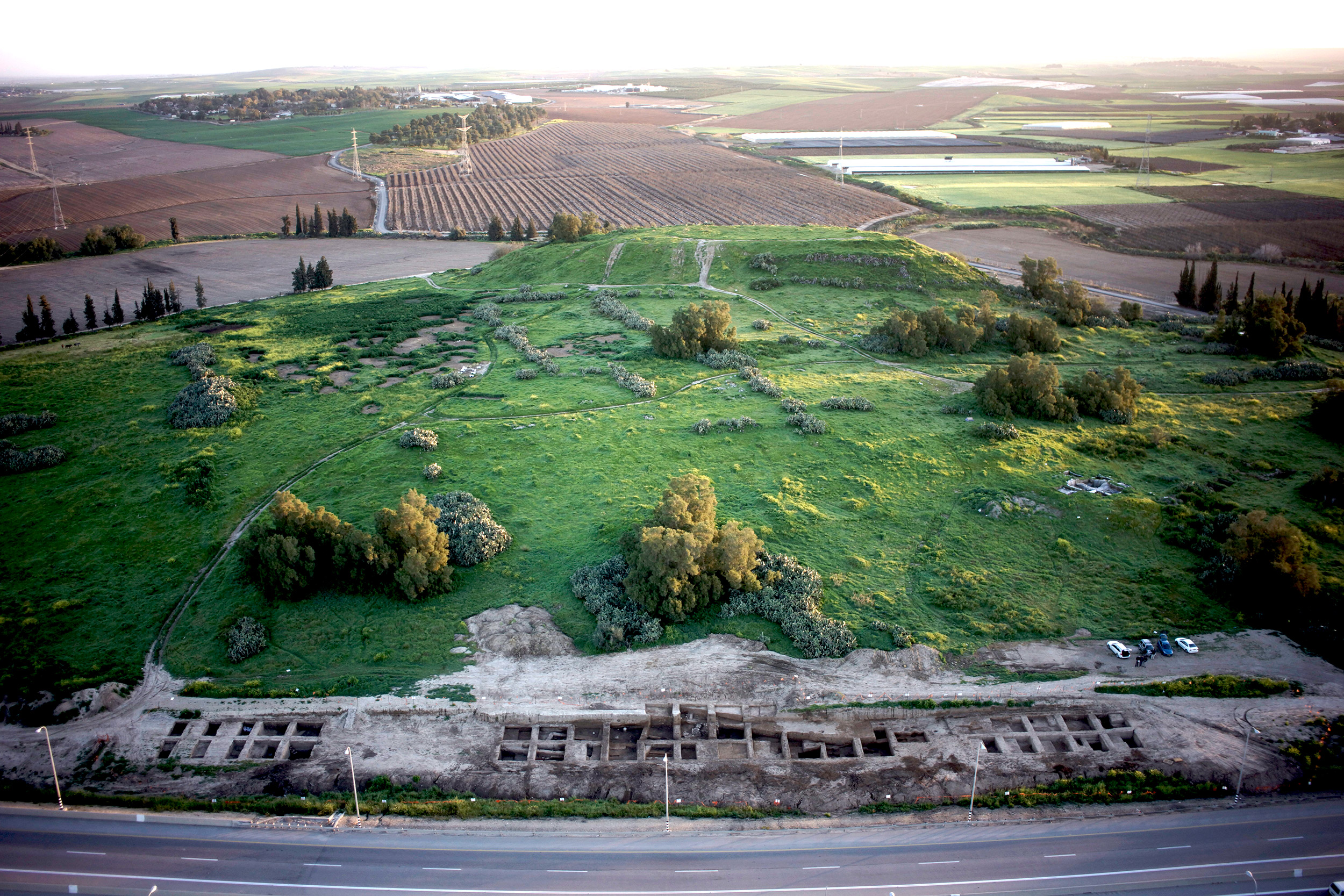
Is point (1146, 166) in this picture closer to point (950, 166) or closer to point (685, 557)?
point (950, 166)

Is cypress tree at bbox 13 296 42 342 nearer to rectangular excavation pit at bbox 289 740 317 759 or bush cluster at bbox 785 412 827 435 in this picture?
rectangular excavation pit at bbox 289 740 317 759

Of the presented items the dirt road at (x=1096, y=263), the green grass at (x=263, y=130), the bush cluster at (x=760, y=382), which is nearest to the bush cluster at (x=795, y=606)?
the bush cluster at (x=760, y=382)

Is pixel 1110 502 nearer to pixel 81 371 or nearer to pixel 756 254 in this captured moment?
pixel 756 254

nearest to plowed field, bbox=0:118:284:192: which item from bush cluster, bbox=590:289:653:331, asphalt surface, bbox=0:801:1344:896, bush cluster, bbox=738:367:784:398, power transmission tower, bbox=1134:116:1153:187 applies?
bush cluster, bbox=590:289:653:331

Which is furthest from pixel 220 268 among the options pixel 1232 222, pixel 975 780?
pixel 1232 222

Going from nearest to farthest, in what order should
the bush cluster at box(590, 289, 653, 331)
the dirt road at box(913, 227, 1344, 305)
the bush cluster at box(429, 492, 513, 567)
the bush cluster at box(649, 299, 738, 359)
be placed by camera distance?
the bush cluster at box(429, 492, 513, 567), the bush cluster at box(649, 299, 738, 359), the bush cluster at box(590, 289, 653, 331), the dirt road at box(913, 227, 1344, 305)

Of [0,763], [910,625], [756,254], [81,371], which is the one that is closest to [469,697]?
[0,763]

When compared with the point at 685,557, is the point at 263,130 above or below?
above
